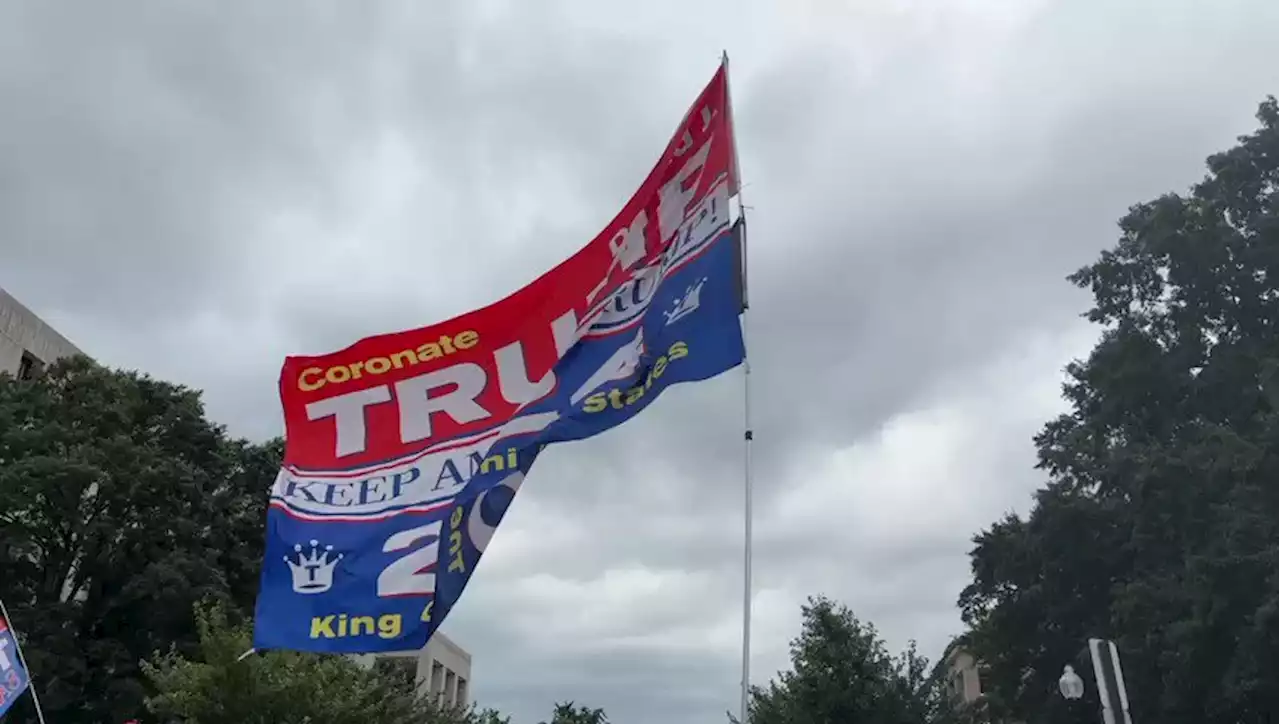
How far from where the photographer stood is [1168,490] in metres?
26.6

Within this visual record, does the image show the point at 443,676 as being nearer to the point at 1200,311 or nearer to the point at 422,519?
the point at 1200,311

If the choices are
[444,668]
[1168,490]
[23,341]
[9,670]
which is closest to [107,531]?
[23,341]

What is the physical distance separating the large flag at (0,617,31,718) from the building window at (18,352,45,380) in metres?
23.9

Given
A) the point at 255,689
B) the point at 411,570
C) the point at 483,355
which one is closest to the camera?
the point at 411,570

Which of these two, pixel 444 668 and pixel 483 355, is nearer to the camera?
pixel 483 355

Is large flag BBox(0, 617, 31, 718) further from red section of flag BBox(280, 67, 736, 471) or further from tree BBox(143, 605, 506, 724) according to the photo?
red section of flag BBox(280, 67, 736, 471)

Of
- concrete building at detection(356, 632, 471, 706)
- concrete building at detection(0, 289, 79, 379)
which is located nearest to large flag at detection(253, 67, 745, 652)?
concrete building at detection(0, 289, 79, 379)

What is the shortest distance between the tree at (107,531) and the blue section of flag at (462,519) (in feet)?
86.3

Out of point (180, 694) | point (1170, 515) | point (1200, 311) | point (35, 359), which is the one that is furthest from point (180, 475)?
point (1200, 311)

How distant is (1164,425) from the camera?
1190 inches

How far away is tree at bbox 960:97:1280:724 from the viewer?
2492 centimetres

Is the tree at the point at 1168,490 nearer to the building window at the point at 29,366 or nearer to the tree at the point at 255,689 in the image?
the tree at the point at 255,689

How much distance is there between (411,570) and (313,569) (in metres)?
0.70

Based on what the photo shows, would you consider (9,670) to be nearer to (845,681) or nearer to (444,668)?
(845,681)
